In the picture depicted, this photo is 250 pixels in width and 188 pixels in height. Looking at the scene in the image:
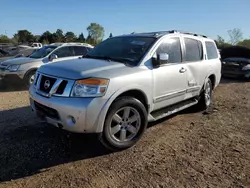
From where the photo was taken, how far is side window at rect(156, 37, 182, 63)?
4.73m

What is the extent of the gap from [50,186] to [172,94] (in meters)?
2.76

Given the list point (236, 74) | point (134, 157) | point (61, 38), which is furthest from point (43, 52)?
point (61, 38)

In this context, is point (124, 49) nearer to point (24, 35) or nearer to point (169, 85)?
point (169, 85)

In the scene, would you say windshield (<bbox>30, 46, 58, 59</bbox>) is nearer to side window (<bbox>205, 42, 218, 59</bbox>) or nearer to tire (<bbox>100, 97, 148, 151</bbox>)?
side window (<bbox>205, 42, 218, 59</bbox>)

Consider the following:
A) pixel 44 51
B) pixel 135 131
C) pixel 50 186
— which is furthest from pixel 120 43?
pixel 44 51

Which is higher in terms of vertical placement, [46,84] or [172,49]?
[172,49]

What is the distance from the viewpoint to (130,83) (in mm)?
3887

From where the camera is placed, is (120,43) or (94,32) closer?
(120,43)

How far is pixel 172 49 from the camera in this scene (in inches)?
196

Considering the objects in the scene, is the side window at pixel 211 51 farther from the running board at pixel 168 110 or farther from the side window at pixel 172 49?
the side window at pixel 172 49

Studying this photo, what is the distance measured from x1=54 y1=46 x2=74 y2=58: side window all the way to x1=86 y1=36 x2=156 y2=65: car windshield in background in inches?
192

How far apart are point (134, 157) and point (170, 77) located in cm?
167

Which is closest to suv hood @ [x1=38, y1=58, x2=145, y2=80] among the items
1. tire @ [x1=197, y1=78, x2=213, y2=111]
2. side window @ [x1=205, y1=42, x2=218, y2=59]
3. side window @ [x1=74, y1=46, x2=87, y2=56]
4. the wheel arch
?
the wheel arch

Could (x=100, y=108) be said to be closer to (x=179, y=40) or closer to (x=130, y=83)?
(x=130, y=83)
